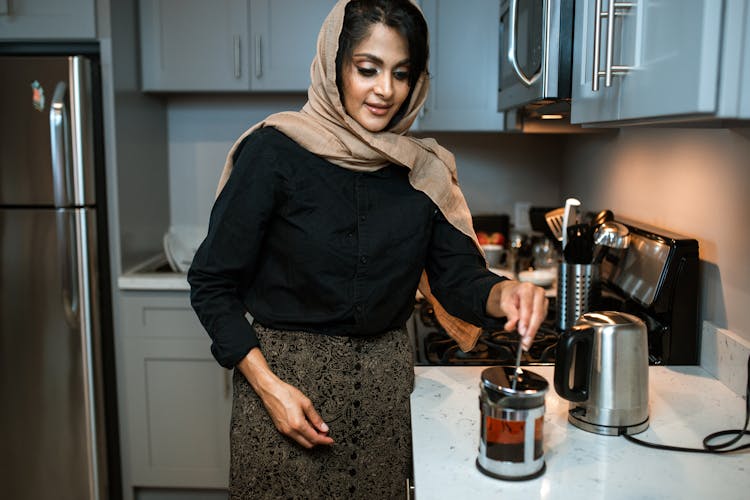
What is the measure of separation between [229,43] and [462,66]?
841 mm

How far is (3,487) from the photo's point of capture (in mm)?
2430

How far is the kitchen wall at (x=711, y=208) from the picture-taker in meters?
1.34

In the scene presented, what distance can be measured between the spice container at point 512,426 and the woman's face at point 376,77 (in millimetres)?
564

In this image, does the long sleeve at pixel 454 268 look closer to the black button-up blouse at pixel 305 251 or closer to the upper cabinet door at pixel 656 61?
the black button-up blouse at pixel 305 251

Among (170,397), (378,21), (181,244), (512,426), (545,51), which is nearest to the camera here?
(512,426)

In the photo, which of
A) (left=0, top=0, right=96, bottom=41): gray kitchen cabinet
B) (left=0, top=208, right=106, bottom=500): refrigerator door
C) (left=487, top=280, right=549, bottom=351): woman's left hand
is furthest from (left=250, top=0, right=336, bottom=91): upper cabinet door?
(left=487, top=280, right=549, bottom=351): woman's left hand

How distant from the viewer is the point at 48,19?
238 cm

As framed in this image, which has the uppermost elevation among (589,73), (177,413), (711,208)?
(589,73)

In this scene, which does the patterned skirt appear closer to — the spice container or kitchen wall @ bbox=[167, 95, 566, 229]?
the spice container

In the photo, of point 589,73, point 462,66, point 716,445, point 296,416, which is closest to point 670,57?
point 589,73

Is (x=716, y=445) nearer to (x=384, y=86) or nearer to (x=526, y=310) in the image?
(x=526, y=310)

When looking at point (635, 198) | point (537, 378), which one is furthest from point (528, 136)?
point (537, 378)

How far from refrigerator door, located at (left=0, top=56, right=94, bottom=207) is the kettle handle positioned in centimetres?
176

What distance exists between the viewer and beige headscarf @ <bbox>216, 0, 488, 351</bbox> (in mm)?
1323
